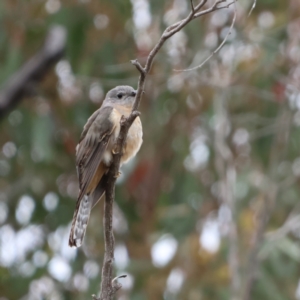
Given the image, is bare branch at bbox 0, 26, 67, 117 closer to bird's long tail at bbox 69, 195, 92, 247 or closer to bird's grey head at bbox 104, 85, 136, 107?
bird's grey head at bbox 104, 85, 136, 107

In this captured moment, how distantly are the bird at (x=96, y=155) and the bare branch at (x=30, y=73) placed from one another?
335cm

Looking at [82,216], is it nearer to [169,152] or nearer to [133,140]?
[133,140]

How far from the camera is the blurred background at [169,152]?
22.8 ft

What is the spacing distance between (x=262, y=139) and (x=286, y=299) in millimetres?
1467

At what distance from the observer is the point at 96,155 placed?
14.1ft

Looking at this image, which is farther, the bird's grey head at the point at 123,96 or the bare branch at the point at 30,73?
the bare branch at the point at 30,73

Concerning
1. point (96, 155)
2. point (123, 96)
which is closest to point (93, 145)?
point (96, 155)

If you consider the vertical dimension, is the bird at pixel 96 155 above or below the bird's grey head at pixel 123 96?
below

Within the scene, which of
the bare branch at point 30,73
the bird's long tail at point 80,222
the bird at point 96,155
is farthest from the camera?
the bare branch at point 30,73

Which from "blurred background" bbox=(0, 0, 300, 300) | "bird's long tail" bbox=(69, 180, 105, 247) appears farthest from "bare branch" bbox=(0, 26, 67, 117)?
"bird's long tail" bbox=(69, 180, 105, 247)

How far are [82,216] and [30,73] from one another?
13.6 feet

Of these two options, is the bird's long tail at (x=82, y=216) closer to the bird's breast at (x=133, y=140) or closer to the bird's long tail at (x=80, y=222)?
the bird's long tail at (x=80, y=222)

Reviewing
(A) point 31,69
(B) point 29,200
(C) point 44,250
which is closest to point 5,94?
(A) point 31,69

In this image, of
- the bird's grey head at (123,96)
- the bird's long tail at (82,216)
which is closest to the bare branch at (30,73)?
the bird's grey head at (123,96)
